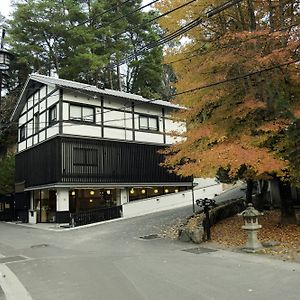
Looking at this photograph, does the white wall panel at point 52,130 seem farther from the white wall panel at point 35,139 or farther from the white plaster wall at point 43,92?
the white plaster wall at point 43,92

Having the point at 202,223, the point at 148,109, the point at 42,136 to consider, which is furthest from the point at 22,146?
the point at 202,223

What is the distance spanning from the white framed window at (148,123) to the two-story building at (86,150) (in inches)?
3.2

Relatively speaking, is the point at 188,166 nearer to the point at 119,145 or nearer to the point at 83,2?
the point at 119,145

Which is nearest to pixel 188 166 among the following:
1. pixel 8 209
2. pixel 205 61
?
pixel 205 61

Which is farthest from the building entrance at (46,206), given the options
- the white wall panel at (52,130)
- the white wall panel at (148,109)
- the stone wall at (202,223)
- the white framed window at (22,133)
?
the stone wall at (202,223)

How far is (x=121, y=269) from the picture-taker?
32.9ft

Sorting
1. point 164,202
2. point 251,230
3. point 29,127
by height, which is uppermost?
point 29,127

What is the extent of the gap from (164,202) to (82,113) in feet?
28.9

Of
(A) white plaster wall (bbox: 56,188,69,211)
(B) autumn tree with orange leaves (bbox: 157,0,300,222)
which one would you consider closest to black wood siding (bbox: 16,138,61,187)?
A: (A) white plaster wall (bbox: 56,188,69,211)

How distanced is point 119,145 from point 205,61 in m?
15.6

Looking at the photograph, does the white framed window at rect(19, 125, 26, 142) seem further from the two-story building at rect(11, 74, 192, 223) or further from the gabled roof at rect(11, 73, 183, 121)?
the gabled roof at rect(11, 73, 183, 121)

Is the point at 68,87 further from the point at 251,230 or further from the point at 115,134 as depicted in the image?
the point at 251,230

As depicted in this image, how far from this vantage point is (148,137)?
31.4m

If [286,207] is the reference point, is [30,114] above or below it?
above
